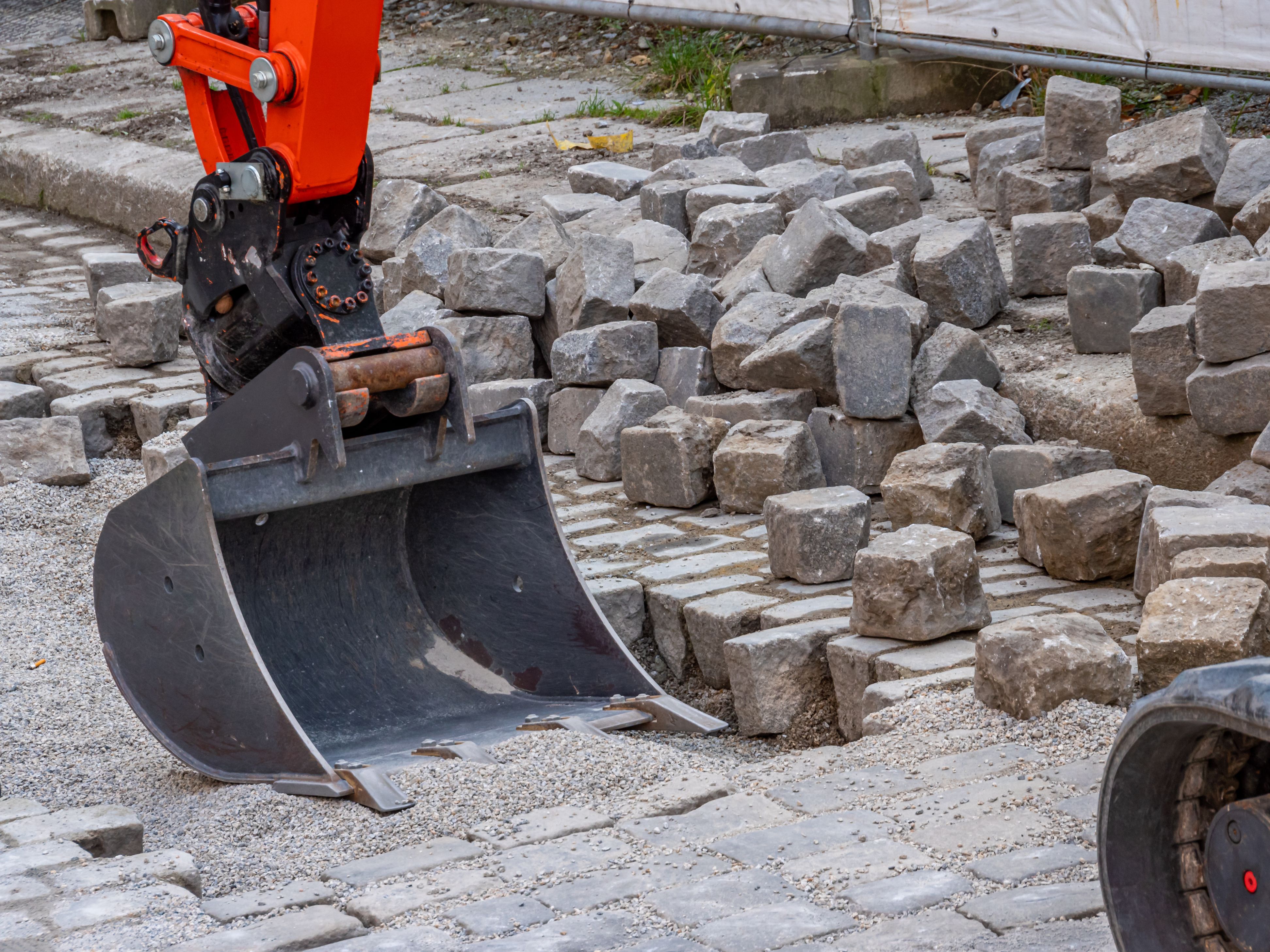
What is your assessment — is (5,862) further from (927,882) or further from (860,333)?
(860,333)

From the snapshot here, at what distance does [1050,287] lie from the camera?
6.36 meters

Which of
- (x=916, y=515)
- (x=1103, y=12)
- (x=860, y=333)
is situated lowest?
(x=916, y=515)

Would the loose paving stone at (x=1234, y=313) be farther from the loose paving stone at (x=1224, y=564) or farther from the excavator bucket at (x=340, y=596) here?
the excavator bucket at (x=340, y=596)

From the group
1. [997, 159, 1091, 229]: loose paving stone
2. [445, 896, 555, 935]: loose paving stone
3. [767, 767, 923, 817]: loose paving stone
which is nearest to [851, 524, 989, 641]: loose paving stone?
[767, 767, 923, 817]: loose paving stone

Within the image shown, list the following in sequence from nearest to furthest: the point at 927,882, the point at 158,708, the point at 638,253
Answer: the point at 927,882, the point at 158,708, the point at 638,253

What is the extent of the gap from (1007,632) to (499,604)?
1.53 meters

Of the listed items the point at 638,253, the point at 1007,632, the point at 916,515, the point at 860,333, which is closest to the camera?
the point at 1007,632

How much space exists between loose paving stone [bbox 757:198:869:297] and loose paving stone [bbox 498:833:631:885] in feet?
11.2

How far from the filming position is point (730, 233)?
698cm

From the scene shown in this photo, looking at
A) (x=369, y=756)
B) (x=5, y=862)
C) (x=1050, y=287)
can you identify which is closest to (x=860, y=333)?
(x=1050, y=287)

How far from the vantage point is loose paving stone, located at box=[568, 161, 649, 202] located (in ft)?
26.9

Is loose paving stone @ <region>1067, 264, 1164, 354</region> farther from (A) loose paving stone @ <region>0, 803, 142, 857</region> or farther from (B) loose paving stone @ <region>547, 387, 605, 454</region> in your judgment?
(A) loose paving stone @ <region>0, 803, 142, 857</region>

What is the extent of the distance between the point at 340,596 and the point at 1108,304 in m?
2.93

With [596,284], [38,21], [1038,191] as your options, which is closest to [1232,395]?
[1038,191]
